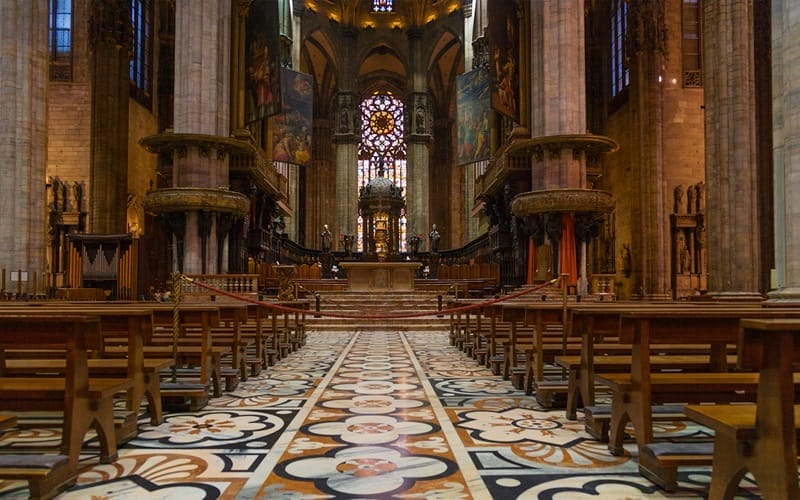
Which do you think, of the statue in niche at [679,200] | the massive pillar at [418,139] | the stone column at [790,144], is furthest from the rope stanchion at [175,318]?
the massive pillar at [418,139]

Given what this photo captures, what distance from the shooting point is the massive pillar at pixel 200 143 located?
1636 cm

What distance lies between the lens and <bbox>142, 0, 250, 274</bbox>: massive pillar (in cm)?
1636

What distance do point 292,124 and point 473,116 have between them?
772 centimetres

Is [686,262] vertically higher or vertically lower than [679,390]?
higher

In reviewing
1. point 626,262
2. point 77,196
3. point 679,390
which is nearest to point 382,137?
point 77,196

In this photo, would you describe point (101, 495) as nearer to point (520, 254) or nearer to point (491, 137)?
point (520, 254)

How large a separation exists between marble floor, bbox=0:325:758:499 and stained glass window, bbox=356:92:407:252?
4221 centimetres

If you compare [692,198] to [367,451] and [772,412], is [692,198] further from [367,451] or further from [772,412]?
[772,412]

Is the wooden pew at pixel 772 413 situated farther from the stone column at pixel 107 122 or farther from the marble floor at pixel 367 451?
the stone column at pixel 107 122

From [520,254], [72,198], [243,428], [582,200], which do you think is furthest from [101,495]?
[72,198]

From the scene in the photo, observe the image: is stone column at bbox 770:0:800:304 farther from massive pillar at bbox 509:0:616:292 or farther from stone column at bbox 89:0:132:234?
stone column at bbox 89:0:132:234

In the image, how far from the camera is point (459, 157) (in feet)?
86.7

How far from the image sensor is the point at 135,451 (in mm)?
3914

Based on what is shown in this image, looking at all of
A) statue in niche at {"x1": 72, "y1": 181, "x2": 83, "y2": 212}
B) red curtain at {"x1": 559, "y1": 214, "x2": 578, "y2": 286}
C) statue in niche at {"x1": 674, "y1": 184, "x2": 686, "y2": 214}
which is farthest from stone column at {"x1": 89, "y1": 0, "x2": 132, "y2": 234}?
statue in niche at {"x1": 674, "y1": 184, "x2": 686, "y2": 214}
